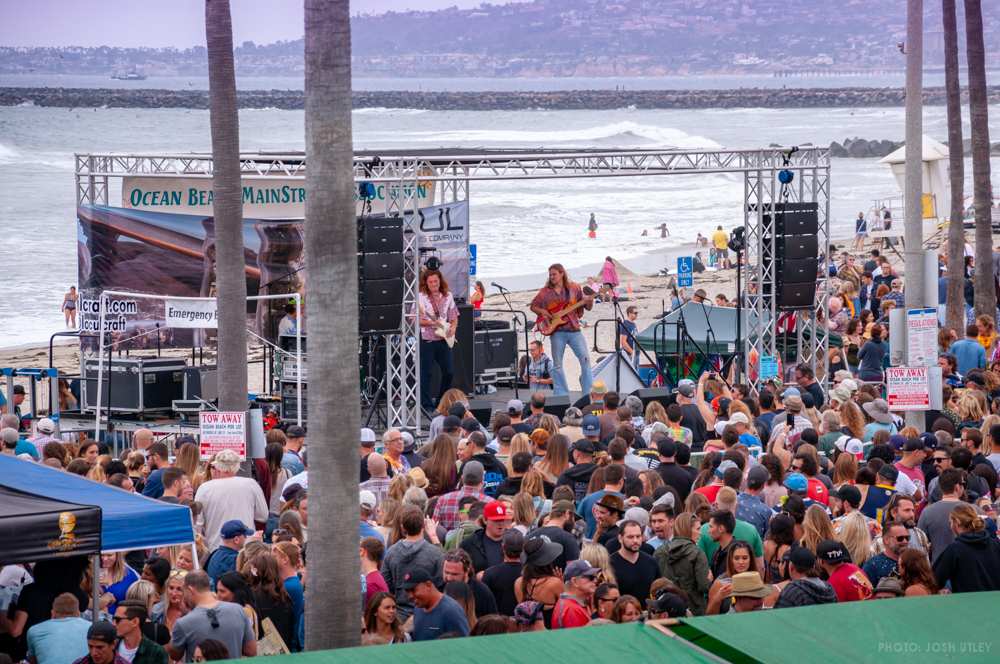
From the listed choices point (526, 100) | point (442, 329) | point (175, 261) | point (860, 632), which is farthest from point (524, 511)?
point (526, 100)

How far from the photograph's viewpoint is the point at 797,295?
17.5 metres

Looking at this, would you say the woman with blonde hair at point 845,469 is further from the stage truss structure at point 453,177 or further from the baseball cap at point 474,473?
the stage truss structure at point 453,177

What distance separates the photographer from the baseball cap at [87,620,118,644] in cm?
627

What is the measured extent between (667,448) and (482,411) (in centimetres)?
668

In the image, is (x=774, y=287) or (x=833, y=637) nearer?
(x=833, y=637)

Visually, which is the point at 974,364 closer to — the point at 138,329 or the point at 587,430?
the point at 587,430

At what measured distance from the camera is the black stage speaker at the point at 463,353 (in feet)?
57.9

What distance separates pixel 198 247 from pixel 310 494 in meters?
11.5

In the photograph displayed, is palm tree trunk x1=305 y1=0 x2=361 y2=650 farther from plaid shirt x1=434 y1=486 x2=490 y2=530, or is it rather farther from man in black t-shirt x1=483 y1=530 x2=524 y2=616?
plaid shirt x1=434 y1=486 x2=490 y2=530

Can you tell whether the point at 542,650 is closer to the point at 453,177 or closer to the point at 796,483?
the point at 796,483

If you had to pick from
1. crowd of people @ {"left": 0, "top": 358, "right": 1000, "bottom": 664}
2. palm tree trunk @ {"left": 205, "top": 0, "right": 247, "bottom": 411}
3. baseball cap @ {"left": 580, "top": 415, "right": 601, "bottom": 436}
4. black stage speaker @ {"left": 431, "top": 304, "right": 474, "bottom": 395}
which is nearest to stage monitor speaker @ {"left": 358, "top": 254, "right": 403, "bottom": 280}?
A: black stage speaker @ {"left": 431, "top": 304, "right": 474, "bottom": 395}

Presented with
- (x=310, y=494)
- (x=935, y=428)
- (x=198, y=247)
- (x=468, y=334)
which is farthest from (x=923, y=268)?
(x=198, y=247)

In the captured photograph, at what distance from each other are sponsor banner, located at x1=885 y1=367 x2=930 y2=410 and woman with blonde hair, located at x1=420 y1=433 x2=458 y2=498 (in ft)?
12.6

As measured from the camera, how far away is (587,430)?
11.5m
